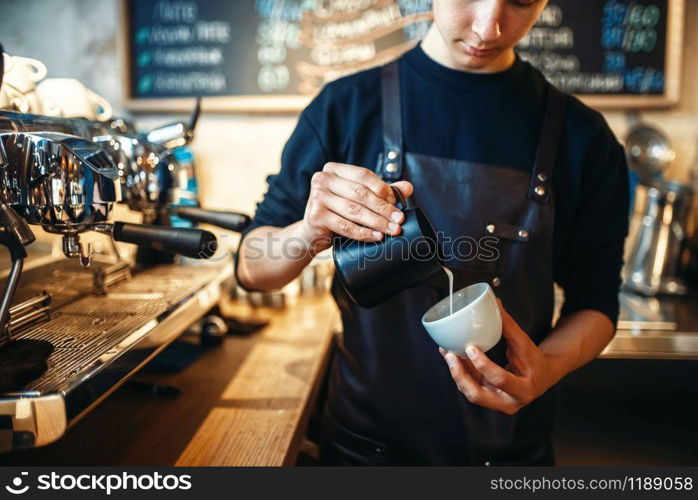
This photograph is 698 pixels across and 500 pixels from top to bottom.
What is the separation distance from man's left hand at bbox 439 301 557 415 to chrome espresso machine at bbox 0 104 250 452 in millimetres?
388

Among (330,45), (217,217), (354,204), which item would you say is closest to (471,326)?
(354,204)

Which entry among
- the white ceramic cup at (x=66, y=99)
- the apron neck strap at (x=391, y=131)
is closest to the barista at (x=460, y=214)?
the apron neck strap at (x=391, y=131)

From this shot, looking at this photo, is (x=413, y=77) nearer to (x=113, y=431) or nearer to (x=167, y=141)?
(x=167, y=141)

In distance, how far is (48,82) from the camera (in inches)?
41.1

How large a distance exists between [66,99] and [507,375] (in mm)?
933

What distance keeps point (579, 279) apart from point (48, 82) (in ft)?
3.53

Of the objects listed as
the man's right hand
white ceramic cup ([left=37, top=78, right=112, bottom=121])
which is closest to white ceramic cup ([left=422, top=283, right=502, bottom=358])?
the man's right hand

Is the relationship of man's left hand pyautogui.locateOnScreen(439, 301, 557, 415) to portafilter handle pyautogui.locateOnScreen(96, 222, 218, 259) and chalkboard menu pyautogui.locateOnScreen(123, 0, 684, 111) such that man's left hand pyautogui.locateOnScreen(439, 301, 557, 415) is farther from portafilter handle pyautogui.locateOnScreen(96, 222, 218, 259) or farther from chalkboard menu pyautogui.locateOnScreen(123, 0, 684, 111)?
chalkboard menu pyautogui.locateOnScreen(123, 0, 684, 111)

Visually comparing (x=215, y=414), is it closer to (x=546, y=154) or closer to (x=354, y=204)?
(x=354, y=204)

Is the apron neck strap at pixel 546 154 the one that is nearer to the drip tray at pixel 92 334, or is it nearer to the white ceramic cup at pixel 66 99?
the drip tray at pixel 92 334

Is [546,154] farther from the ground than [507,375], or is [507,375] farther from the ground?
[546,154]

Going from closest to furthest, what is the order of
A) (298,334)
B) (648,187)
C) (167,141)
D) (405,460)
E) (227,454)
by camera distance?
(227,454)
(405,460)
(167,141)
(298,334)
(648,187)

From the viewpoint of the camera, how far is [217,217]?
1046mm

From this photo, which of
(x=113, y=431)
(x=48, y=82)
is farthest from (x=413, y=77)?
(x=113, y=431)
